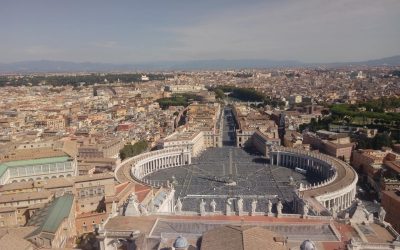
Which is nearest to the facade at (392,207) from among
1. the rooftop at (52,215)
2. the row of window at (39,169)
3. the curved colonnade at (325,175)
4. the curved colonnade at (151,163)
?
the curved colonnade at (325,175)

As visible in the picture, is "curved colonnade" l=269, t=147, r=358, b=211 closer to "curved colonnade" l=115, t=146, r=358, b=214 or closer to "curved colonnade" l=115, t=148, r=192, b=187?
"curved colonnade" l=115, t=146, r=358, b=214

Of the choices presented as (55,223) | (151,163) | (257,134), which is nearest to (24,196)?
(55,223)

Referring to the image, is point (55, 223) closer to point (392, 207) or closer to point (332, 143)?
point (392, 207)

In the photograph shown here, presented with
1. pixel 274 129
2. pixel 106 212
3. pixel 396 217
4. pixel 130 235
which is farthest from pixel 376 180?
pixel 130 235

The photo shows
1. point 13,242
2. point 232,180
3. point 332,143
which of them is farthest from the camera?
point 332,143

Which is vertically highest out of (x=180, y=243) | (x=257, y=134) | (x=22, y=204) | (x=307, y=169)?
(x=180, y=243)

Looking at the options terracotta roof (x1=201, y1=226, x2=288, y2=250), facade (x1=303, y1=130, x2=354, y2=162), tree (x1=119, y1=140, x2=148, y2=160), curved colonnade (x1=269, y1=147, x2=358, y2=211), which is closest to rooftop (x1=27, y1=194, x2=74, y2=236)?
terracotta roof (x1=201, y1=226, x2=288, y2=250)

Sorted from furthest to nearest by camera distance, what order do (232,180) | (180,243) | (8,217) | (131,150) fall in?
(131,150) < (232,180) < (8,217) < (180,243)

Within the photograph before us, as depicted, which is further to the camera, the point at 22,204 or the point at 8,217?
the point at 22,204
